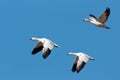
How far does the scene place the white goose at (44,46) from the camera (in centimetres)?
11256

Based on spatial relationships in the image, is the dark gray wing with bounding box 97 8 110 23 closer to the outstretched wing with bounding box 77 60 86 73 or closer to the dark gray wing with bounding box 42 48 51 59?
the outstretched wing with bounding box 77 60 86 73

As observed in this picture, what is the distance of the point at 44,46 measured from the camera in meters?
113

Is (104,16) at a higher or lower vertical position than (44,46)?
higher

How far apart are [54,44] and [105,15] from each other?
338 centimetres

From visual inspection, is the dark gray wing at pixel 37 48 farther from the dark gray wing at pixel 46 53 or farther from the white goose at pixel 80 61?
the white goose at pixel 80 61

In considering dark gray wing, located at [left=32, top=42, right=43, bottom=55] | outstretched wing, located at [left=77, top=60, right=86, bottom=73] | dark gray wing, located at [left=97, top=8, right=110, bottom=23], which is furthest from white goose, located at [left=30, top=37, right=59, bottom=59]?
dark gray wing, located at [left=97, top=8, right=110, bottom=23]

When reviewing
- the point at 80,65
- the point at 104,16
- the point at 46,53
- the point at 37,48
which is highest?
the point at 104,16

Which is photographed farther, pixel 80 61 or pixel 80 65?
pixel 80 61

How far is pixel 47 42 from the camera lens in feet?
373

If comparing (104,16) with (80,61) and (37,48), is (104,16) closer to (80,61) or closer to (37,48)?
(80,61)

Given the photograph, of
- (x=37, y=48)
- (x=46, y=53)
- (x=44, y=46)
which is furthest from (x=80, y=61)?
(x=37, y=48)

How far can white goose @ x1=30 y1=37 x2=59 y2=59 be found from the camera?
369 ft

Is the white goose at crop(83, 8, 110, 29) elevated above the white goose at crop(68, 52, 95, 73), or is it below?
above

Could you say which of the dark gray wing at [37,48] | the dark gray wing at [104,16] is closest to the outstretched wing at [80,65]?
the dark gray wing at [37,48]
